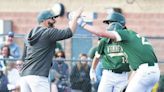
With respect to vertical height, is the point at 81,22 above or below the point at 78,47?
above

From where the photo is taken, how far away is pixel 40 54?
1157 cm

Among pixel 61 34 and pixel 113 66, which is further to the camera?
pixel 113 66

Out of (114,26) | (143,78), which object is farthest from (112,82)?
(143,78)

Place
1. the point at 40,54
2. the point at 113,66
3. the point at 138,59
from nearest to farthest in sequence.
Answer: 1. the point at 138,59
2. the point at 40,54
3. the point at 113,66

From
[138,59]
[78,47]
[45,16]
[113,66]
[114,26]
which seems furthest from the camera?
[78,47]

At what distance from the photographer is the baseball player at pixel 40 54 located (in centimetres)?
1145

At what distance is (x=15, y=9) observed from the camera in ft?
78.5

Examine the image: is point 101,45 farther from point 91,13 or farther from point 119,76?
point 91,13

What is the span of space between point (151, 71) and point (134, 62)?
0.30 metres

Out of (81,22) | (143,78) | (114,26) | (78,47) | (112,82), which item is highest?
(81,22)

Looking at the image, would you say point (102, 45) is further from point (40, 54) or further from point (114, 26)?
point (40, 54)

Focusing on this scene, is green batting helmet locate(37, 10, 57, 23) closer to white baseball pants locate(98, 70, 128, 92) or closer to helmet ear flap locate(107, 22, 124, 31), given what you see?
helmet ear flap locate(107, 22, 124, 31)

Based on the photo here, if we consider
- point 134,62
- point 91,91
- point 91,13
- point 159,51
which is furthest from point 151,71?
point 91,13

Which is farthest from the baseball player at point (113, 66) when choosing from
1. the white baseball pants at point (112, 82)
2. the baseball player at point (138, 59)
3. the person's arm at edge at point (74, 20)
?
the person's arm at edge at point (74, 20)
